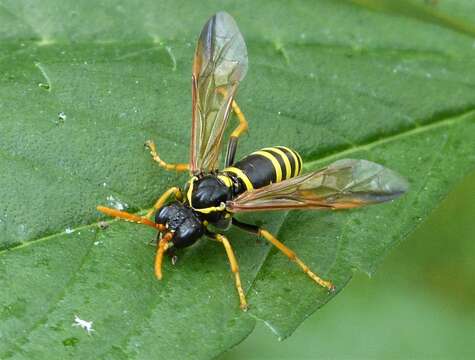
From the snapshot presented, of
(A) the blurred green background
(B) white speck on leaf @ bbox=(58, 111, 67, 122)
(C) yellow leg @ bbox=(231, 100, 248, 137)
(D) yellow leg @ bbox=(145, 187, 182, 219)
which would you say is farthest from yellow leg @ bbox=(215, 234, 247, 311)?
(A) the blurred green background

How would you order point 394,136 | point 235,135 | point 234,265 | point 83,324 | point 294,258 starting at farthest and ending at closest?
point 394,136 → point 235,135 → point 294,258 → point 234,265 → point 83,324

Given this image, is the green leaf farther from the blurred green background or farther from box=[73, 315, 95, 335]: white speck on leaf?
the blurred green background

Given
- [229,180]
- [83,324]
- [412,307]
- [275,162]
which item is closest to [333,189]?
[275,162]

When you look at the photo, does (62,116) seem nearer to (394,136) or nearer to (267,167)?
(267,167)

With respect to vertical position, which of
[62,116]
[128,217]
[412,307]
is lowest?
[412,307]

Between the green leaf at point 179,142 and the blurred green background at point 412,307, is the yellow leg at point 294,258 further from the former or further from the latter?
the blurred green background at point 412,307

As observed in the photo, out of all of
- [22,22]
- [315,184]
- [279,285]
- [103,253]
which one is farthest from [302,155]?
[22,22]

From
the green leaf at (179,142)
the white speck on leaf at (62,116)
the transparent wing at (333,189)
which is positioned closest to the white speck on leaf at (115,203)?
the green leaf at (179,142)
